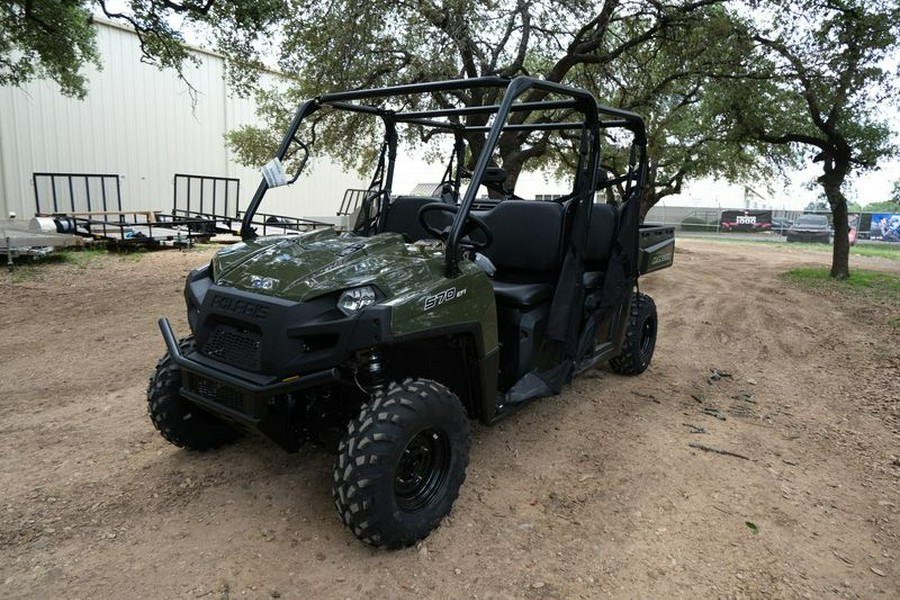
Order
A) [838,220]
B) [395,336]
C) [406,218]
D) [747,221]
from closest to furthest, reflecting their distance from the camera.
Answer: [395,336] < [406,218] < [838,220] < [747,221]

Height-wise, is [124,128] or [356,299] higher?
[124,128]

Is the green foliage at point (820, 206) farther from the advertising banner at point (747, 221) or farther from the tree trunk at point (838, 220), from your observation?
the tree trunk at point (838, 220)

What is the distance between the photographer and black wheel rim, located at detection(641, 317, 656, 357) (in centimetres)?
525

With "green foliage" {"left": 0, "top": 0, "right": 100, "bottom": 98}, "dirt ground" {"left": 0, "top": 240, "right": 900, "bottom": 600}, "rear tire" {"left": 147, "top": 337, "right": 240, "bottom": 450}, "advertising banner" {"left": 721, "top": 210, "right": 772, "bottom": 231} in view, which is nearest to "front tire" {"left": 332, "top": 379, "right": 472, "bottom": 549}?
"dirt ground" {"left": 0, "top": 240, "right": 900, "bottom": 600}

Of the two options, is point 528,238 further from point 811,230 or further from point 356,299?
point 811,230

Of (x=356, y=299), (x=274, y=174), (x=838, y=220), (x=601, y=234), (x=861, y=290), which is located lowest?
(x=861, y=290)

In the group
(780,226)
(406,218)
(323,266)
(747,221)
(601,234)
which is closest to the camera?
(323,266)

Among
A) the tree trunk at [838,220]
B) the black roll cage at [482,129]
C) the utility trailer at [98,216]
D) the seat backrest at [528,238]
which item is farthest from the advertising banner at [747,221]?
the seat backrest at [528,238]

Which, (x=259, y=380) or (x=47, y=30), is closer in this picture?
(x=259, y=380)

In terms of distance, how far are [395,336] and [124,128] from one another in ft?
57.3

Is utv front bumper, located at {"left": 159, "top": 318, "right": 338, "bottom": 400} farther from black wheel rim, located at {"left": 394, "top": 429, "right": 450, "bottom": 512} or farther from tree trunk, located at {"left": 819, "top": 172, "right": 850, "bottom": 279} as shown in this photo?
tree trunk, located at {"left": 819, "top": 172, "right": 850, "bottom": 279}

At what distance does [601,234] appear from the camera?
4328mm

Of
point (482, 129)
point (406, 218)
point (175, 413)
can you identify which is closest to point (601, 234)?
point (482, 129)

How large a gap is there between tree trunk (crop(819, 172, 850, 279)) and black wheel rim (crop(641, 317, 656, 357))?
8993 millimetres
